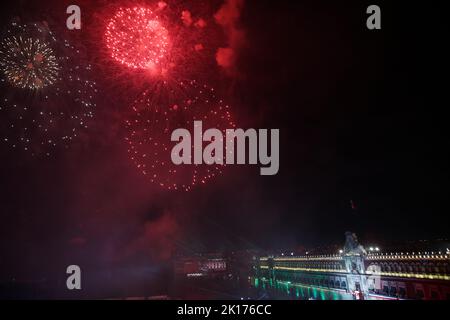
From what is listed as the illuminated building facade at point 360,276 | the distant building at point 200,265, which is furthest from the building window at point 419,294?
the distant building at point 200,265

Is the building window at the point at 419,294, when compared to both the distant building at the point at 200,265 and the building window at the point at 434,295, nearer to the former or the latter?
the building window at the point at 434,295

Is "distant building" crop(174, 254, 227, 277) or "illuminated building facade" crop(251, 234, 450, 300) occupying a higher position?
"illuminated building facade" crop(251, 234, 450, 300)

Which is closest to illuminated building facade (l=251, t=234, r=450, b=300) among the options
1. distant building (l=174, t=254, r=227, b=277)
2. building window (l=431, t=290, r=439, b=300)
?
building window (l=431, t=290, r=439, b=300)

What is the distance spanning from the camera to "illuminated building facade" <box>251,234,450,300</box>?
111ft

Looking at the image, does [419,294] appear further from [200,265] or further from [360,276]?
[200,265]

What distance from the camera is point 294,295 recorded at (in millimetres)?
67188

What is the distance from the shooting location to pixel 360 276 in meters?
47.7

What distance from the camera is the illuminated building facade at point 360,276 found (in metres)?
33.8

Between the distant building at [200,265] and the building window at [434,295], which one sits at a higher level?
the building window at [434,295]

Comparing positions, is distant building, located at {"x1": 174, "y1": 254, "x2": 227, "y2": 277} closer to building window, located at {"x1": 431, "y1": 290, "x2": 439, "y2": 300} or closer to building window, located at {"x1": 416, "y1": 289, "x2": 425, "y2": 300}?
building window, located at {"x1": 416, "y1": 289, "x2": 425, "y2": 300}

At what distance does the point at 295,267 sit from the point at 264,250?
22674 mm

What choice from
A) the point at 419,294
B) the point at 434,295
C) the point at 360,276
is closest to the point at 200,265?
the point at 360,276
